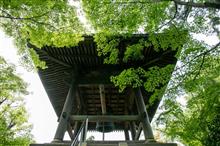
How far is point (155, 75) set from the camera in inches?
253

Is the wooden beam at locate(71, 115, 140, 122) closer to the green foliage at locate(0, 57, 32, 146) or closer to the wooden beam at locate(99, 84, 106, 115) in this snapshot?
the wooden beam at locate(99, 84, 106, 115)

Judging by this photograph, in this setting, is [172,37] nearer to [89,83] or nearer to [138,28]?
[138,28]

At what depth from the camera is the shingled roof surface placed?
756cm

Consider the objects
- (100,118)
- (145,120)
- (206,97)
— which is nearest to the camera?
(206,97)

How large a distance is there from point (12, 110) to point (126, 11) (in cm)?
1287

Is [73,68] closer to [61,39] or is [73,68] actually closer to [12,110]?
[61,39]

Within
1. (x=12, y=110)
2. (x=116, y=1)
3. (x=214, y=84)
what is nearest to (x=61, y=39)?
(x=116, y=1)

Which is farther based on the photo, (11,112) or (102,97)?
(11,112)

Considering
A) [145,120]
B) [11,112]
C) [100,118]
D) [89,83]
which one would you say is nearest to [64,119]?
[100,118]

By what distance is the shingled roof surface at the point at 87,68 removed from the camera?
Answer: 7.56 m

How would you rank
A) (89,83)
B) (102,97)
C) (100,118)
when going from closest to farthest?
(100,118) < (89,83) < (102,97)

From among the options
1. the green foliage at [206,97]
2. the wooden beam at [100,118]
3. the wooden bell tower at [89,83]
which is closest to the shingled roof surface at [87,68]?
the wooden bell tower at [89,83]

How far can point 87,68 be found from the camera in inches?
332

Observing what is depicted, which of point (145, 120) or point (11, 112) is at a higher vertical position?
point (11, 112)
